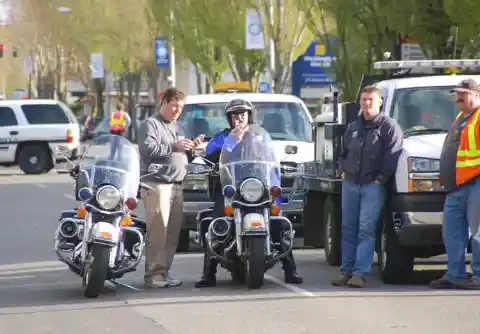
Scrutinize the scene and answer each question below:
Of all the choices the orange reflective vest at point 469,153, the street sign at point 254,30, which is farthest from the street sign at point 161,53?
the orange reflective vest at point 469,153

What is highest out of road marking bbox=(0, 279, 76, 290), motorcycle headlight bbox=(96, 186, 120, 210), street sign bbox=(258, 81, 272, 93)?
street sign bbox=(258, 81, 272, 93)

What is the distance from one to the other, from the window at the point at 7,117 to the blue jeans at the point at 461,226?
26163 millimetres

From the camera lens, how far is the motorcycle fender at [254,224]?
1139 cm

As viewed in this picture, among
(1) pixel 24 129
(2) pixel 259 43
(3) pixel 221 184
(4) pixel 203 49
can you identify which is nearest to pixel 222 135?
(3) pixel 221 184

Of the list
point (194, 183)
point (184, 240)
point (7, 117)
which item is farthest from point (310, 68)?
point (194, 183)

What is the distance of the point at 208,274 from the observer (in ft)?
39.6

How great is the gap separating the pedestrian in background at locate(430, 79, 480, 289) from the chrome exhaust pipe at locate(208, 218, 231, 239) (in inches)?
73.7

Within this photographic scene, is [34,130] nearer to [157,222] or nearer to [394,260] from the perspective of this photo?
[157,222]

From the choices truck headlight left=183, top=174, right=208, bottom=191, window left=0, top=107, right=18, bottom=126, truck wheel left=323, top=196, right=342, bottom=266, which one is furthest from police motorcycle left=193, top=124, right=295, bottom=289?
window left=0, top=107, right=18, bottom=126

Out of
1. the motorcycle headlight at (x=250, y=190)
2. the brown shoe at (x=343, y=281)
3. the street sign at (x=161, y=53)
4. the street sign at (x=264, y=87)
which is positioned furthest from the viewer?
the street sign at (x=161, y=53)

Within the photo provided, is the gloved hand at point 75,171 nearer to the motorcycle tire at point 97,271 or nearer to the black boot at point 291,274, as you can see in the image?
the motorcycle tire at point 97,271

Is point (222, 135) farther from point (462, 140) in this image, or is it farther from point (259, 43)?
point (259, 43)

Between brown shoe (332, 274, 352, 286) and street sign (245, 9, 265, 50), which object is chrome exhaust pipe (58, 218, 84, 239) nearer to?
brown shoe (332, 274, 352, 286)

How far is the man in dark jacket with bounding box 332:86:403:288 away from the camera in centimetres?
1180
